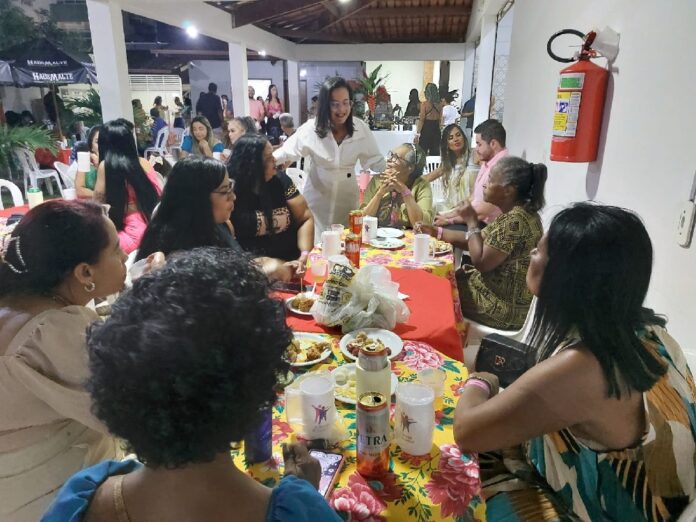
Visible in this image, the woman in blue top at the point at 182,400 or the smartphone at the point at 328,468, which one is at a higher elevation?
the woman in blue top at the point at 182,400

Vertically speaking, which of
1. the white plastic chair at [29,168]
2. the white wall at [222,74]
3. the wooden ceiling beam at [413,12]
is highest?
the wooden ceiling beam at [413,12]

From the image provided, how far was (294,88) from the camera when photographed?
12219 mm

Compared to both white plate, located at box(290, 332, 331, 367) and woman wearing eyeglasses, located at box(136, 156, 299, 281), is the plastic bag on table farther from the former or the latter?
woman wearing eyeglasses, located at box(136, 156, 299, 281)

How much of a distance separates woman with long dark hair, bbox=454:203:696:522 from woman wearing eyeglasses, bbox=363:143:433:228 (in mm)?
2001

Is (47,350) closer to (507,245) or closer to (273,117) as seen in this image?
(507,245)

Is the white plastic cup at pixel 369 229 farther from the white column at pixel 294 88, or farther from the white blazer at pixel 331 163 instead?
the white column at pixel 294 88

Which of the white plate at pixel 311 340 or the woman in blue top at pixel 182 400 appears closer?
the woman in blue top at pixel 182 400

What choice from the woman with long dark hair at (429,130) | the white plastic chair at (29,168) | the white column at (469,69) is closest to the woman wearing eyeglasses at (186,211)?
the woman with long dark hair at (429,130)

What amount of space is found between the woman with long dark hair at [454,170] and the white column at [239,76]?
15.5 ft

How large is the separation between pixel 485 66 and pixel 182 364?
7.49 metres

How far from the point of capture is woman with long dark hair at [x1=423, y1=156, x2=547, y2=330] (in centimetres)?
234

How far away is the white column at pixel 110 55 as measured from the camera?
4.61 metres

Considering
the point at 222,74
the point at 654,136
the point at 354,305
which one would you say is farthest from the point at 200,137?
the point at 222,74

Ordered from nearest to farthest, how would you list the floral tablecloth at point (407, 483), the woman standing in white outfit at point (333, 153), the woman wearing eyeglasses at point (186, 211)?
the floral tablecloth at point (407, 483), the woman wearing eyeglasses at point (186, 211), the woman standing in white outfit at point (333, 153)
